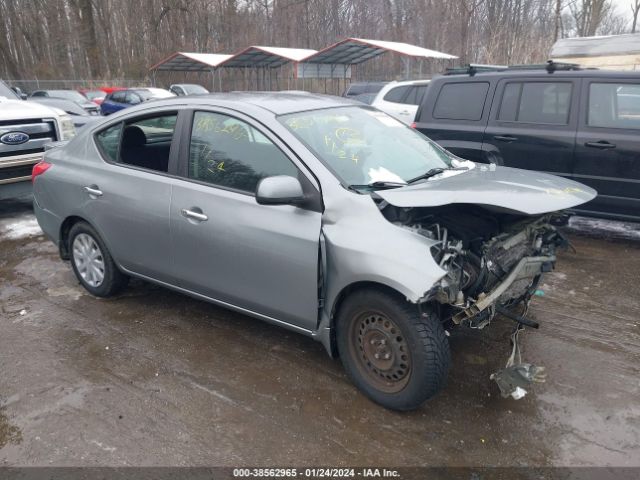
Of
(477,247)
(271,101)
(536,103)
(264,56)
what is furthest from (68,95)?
(477,247)

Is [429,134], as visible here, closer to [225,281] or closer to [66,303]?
[225,281]

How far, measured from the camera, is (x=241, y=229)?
3.45 m

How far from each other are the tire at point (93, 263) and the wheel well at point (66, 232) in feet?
0.17

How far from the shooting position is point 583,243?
19.9 feet

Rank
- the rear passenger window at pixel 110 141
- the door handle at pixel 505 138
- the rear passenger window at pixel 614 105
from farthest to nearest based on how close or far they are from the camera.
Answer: the door handle at pixel 505 138
the rear passenger window at pixel 614 105
the rear passenger window at pixel 110 141

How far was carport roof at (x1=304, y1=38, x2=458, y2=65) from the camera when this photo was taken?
24.2 m

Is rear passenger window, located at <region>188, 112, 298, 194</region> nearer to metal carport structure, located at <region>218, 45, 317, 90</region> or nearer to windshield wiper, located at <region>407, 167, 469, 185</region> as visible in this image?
windshield wiper, located at <region>407, 167, 469, 185</region>

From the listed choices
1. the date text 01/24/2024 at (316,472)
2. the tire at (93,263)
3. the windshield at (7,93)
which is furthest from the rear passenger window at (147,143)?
the windshield at (7,93)

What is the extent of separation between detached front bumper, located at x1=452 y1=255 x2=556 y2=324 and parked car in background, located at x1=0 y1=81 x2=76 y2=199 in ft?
21.6

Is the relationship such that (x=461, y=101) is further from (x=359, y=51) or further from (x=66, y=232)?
(x=359, y=51)

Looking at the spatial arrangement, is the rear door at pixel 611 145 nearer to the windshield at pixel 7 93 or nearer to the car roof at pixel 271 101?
the car roof at pixel 271 101

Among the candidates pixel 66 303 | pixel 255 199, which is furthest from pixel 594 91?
pixel 66 303

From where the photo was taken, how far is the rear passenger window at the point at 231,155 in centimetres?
345

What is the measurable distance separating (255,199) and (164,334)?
4.80 feet
